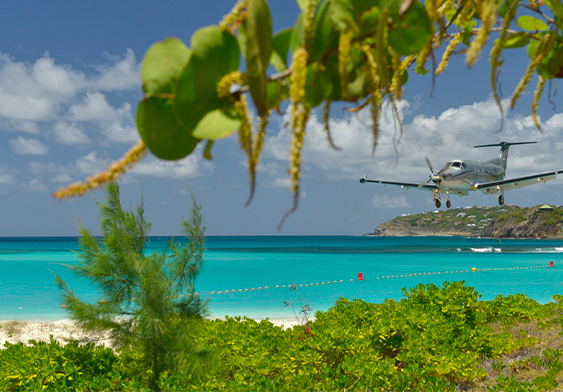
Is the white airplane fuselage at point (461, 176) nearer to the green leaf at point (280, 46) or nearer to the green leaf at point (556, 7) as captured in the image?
the green leaf at point (556, 7)

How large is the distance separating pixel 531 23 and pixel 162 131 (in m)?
0.66

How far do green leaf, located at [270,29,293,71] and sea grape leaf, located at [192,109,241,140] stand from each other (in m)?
0.10

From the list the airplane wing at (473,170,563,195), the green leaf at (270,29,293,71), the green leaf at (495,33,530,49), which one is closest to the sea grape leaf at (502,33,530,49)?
the green leaf at (495,33,530,49)

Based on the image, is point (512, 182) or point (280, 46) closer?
point (280, 46)

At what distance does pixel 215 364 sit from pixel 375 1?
608cm

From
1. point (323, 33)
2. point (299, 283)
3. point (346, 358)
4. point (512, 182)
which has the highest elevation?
point (512, 182)

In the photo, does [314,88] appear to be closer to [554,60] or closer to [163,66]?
[163,66]

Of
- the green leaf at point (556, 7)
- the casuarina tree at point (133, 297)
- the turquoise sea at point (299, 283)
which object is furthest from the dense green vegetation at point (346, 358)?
the turquoise sea at point (299, 283)

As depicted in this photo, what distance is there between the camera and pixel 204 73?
404 millimetres

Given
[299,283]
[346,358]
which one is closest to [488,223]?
[299,283]

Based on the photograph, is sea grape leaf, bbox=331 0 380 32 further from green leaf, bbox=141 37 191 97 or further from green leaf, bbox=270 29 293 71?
green leaf, bbox=141 37 191 97

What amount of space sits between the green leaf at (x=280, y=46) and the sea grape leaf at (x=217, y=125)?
0.34 feet

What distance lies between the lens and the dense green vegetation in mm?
4746

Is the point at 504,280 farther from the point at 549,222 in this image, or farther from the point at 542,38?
the point at 549,222
